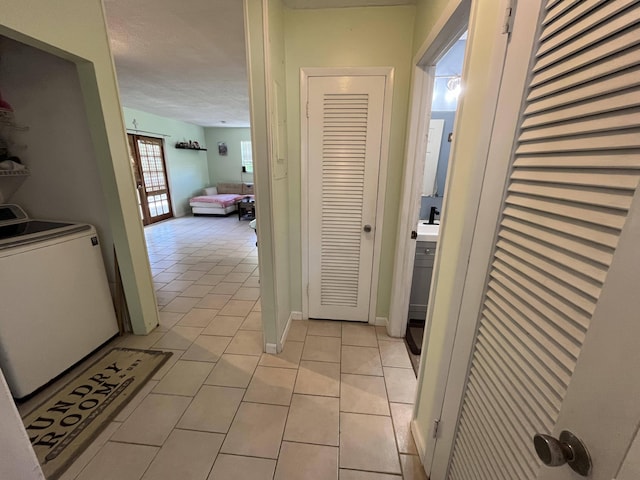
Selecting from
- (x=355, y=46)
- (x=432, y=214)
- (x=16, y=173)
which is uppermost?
(x=355, y=46)

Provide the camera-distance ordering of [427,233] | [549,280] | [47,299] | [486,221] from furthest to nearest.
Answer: [427,233] → [47,299] → [486,221] → [549,280]

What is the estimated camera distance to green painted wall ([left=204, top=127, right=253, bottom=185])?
8133mm

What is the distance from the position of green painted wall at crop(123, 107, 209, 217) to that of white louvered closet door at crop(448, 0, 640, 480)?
6.95 metres

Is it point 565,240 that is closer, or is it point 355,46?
point 565,240

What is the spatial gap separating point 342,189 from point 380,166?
1.12ft

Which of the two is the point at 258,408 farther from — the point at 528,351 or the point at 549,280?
the point at 549,280

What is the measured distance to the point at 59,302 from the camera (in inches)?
67.4

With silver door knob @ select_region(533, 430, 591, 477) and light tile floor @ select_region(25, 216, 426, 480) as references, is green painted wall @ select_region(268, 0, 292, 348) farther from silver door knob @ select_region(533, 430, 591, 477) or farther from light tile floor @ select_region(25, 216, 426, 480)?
silver door knob @ select_region(533, 430, 591, 477)

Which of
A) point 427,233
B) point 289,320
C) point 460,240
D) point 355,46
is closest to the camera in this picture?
point 460,240

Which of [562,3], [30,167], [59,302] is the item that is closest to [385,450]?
[562,3]

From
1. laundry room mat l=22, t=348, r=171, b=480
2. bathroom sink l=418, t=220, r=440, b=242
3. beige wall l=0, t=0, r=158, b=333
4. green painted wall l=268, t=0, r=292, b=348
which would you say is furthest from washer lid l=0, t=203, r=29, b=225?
bathroom sink l=418, t=220, r=440, b=242

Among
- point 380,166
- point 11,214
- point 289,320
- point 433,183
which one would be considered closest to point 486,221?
point 380,166

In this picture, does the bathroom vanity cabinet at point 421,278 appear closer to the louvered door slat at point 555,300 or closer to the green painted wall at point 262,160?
the green painted wall at point 262,160

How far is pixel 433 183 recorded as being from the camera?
8.09ft
